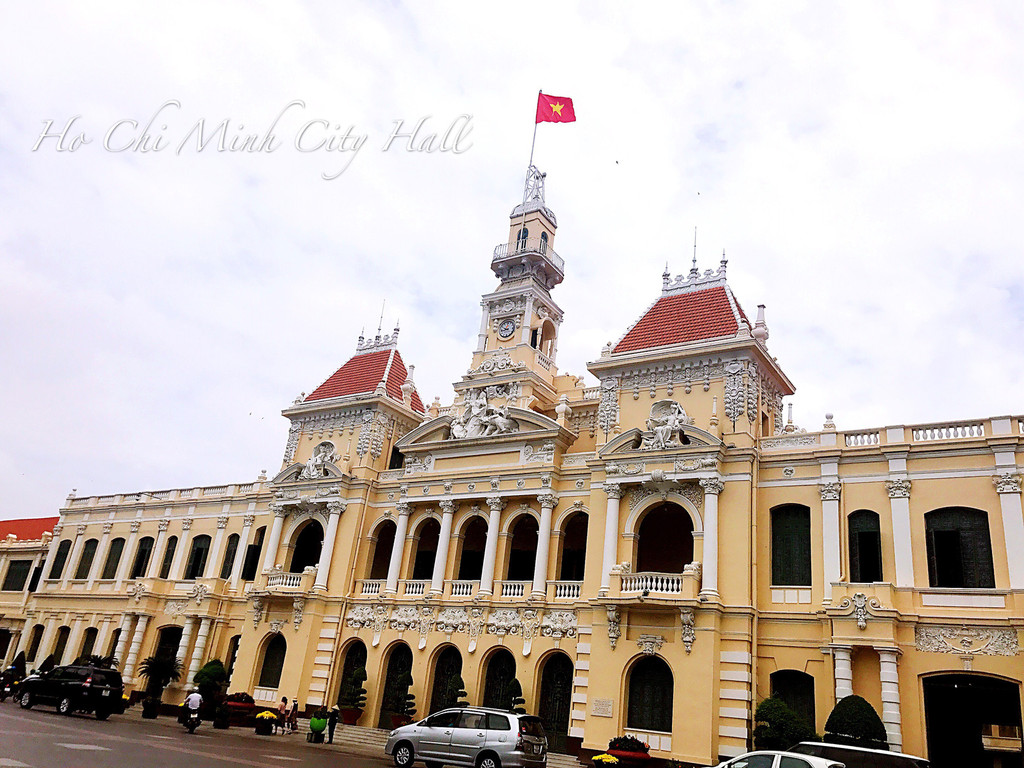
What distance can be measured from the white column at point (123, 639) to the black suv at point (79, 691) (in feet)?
43.3

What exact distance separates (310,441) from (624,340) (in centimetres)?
1767

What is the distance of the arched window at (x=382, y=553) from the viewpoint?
39344 mm

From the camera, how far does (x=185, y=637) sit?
4106 centimetres

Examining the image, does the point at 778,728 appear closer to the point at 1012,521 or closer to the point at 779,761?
the point at 779,761

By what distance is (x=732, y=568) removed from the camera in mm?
27703

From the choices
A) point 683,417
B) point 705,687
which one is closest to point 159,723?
point 705,687

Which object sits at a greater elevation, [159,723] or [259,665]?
[259,665]

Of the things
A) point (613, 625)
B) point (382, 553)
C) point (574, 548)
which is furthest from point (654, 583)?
point (382, 553)

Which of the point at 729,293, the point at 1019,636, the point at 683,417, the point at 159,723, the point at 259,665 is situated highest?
the point at 729,293

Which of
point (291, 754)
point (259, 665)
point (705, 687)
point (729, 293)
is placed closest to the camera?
point (291, 754)

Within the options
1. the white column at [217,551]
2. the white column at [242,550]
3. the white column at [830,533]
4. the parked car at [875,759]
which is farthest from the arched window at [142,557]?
the parked car at [875,759]

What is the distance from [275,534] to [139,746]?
19847 millimetres

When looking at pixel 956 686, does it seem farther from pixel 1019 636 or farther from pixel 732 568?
pixel 732 568

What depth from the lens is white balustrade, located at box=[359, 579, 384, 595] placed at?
35875mm
